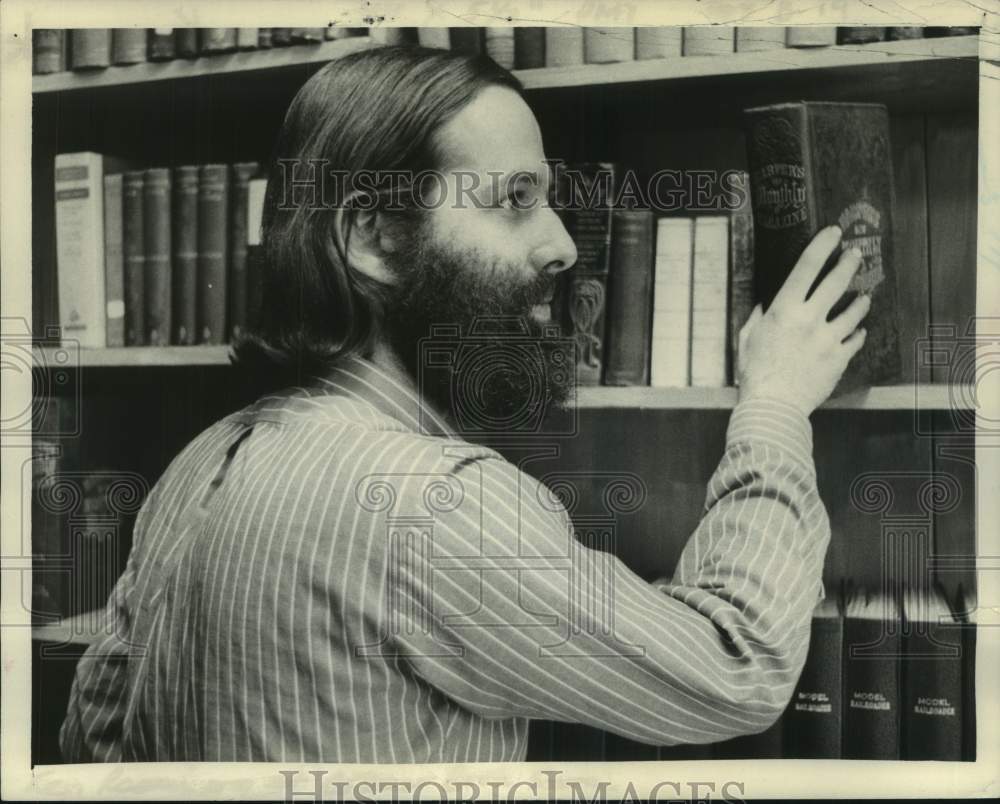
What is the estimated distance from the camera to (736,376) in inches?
41.9

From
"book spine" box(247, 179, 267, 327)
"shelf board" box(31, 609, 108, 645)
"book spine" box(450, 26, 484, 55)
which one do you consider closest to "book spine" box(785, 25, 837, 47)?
"book spine" box(450, 26, 484, 55)

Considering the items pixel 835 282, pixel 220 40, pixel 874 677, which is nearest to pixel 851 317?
pixel 835 282

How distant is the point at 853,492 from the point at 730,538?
8.1 inches

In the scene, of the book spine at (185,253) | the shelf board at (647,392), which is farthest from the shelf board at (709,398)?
the book spine at (185,253)

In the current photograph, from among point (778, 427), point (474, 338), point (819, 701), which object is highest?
point (474, 338)

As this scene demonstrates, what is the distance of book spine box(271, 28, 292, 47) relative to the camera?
1.12 metres

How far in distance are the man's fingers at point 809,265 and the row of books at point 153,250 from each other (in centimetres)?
62

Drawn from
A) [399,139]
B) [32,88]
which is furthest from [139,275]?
[399,139]

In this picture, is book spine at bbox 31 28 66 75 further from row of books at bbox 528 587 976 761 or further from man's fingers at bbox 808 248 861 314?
row of books at bbox 528 587 976 761

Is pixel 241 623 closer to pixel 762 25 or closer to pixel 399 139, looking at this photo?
pixel 399 139

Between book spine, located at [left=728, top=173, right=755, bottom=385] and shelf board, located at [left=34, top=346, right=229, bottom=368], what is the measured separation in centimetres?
58

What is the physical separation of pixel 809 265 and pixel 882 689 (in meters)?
0.48

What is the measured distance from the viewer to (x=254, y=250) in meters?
1.13

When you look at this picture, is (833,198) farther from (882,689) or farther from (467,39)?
(882,689)
